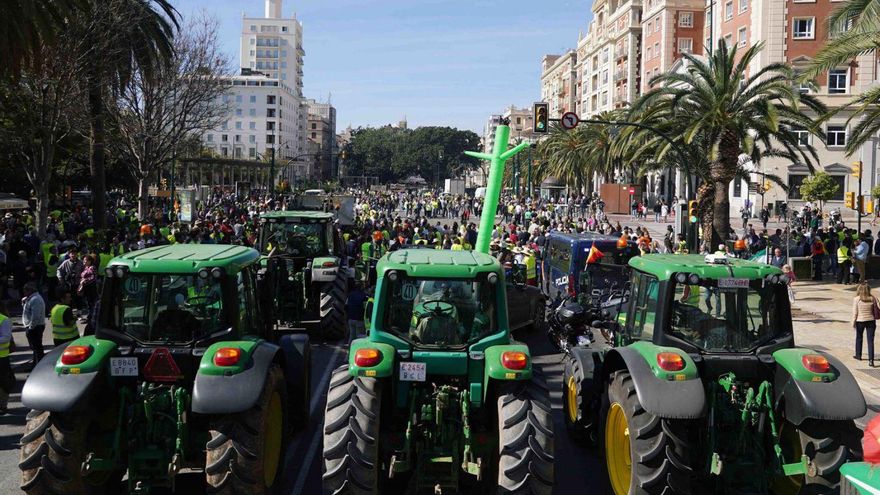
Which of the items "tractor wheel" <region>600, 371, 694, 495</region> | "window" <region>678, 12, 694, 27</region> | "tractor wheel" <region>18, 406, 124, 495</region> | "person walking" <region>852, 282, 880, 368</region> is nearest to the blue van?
"person walking" <region>852, 282, 880, 368</region>

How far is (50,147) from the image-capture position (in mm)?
27266

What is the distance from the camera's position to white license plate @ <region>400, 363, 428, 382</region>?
7.48 meters

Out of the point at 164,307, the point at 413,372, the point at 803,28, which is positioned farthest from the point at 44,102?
the point at 803,28

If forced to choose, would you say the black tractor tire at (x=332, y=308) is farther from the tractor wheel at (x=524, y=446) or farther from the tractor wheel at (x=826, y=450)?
the tractor wheel at (x=826, y=450)

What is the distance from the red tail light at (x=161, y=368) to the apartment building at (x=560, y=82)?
101 m

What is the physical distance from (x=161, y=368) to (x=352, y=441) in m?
1.94

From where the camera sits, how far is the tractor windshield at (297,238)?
1678 centimetres

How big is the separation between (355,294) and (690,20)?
66.7 metres

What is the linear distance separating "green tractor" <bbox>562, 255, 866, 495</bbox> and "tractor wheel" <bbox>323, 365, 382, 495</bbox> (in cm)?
219

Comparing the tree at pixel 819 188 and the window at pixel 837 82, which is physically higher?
the window at pixel 837 82

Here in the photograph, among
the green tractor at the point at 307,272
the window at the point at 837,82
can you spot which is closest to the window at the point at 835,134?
the window at the point at 837,82

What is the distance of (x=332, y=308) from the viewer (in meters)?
15.9

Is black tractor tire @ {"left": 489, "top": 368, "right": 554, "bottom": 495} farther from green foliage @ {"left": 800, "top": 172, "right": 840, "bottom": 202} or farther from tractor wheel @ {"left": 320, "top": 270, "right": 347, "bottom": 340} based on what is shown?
green foliage @ {"left": 800, "top": 172, "right": 840, "bottom": 202}

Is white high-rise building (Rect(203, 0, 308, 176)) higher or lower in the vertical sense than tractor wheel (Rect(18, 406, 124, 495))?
higher
